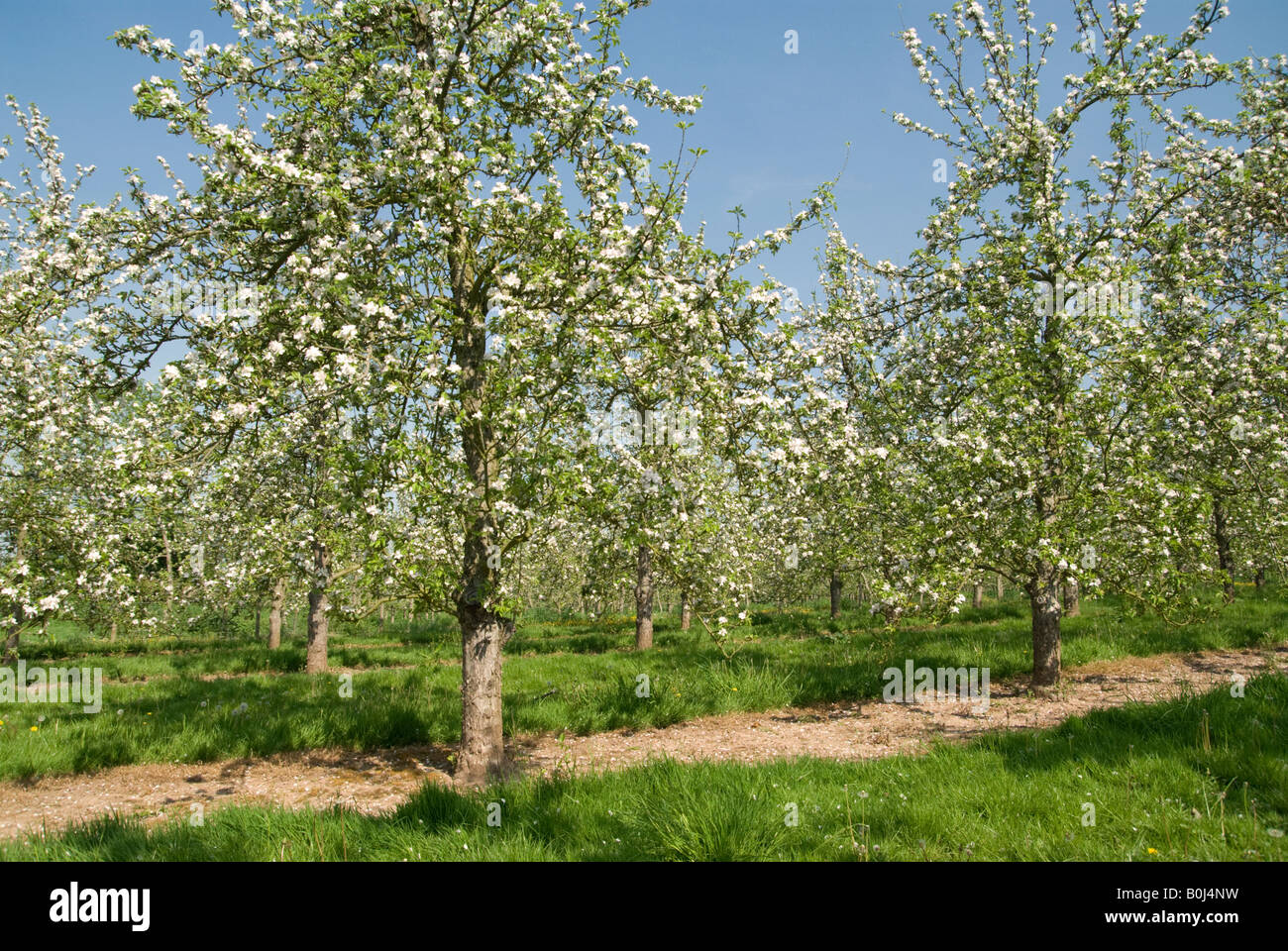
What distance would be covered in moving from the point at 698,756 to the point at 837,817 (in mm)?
3949

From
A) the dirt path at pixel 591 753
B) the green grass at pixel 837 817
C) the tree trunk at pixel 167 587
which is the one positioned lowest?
the dirt path at pixel 591 753

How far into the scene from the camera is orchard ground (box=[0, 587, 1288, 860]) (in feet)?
16.2

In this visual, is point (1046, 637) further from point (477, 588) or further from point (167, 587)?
point (167, 587)

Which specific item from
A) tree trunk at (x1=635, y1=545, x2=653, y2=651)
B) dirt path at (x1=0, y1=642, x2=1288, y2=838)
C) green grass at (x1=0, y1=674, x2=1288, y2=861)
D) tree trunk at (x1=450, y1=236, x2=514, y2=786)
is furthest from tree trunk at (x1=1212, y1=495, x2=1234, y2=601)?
tree trunk at (x1=450, y1=236, x2=514, y2=786)

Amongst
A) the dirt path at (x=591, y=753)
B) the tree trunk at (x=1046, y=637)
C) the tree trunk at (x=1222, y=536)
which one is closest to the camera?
the dirt path at (x=591, y=753)

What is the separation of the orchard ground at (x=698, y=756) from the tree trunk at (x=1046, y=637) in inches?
15.2

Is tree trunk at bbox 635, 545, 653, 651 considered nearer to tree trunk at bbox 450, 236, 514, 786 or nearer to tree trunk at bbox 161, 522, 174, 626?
tree trunk at bbox 450, 236, 514, 786

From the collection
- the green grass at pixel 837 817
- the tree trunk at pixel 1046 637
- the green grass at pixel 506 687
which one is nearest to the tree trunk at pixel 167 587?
the green grass at pixel 506 687

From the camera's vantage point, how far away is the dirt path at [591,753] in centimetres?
814

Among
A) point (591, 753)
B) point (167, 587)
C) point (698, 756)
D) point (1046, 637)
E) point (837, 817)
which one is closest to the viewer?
point (837, 817)

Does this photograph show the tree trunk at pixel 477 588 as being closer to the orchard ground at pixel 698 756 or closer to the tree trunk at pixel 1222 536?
the orchard ground at pixel 698 756

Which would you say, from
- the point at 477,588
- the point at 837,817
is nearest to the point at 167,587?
the point at 477,588

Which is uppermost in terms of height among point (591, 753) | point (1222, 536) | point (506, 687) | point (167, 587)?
point (1222, 536)

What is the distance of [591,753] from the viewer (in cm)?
985
